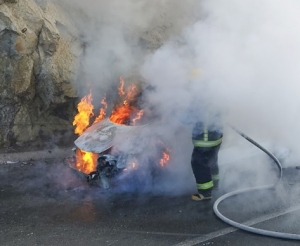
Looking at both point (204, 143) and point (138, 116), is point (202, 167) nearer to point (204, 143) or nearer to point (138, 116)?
point (204, 143)

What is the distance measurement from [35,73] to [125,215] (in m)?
4.15

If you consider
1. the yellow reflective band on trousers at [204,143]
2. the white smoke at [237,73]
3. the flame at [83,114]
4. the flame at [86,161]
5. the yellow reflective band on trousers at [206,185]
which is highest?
the white smoke at [237,73]

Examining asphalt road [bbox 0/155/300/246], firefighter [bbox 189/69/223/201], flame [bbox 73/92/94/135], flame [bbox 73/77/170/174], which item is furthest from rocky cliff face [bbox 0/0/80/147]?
firefighter [bbox 189/69/223/201]

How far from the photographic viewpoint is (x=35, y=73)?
8.35 m

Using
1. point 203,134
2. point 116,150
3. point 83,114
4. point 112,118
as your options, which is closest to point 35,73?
point 83,114

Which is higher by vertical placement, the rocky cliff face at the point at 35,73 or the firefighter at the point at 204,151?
the rocky cliff face at the point at 35,73

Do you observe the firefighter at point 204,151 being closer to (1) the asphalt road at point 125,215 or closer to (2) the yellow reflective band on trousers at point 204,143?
(2) the yellow reflective band on trousers at point 204,143

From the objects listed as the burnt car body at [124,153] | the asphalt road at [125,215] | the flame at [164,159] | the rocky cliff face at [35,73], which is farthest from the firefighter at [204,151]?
the rocky cliff face at [35,73]

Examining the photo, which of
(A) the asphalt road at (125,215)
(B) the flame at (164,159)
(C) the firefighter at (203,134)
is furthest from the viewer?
(B) the flame at (164,159)

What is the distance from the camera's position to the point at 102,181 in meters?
6.14

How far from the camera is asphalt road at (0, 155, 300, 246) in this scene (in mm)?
4758

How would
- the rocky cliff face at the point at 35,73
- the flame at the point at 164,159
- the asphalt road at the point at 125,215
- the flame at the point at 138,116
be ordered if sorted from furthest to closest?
1. the rocky cliff face at the point at 35,73
2. the flame at the point at 138,116
3. the flame at the point at 164,159
4. the asphalt road at the point at 125,215

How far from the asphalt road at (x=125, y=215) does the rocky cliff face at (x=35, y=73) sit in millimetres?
1927

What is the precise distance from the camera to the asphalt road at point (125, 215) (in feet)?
15.6
